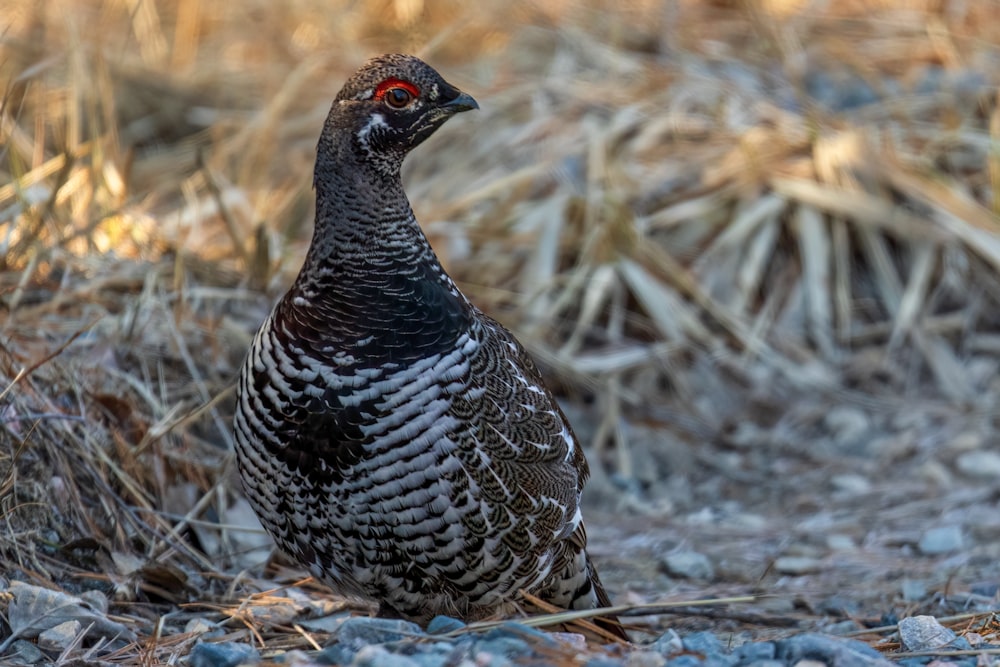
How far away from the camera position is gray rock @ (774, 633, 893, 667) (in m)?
2.75

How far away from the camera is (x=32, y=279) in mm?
4531

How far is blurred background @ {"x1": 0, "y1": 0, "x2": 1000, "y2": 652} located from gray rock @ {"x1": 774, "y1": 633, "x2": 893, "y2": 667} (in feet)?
4.01

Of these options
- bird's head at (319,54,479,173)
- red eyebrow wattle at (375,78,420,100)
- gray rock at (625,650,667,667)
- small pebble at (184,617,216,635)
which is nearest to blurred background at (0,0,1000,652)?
small pebble at (184,617,216,635)

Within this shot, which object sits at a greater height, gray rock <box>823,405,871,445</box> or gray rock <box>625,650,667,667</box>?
gray rock <box>625,650,667,667</box>

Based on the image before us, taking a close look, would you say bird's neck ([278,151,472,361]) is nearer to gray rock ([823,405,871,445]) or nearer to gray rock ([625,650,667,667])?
gray rock ([625,650,667,667])

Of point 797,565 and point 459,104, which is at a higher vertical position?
point 459,104

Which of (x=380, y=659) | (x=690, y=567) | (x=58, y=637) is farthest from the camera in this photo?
(x=690, y=567)

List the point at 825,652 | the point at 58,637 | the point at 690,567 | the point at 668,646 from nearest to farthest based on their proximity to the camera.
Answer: the point at 825,652 → the point at 668,646 → the point at 58,637 → the point at 690,567

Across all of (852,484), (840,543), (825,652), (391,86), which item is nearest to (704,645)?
(825,652)

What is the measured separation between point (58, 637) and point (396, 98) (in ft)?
5.27

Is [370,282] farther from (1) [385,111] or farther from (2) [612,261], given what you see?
(2) [612,261]

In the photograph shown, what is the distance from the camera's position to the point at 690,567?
179 inches

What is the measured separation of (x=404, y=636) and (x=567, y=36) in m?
5.57

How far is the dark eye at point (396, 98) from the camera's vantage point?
11.0 ft
